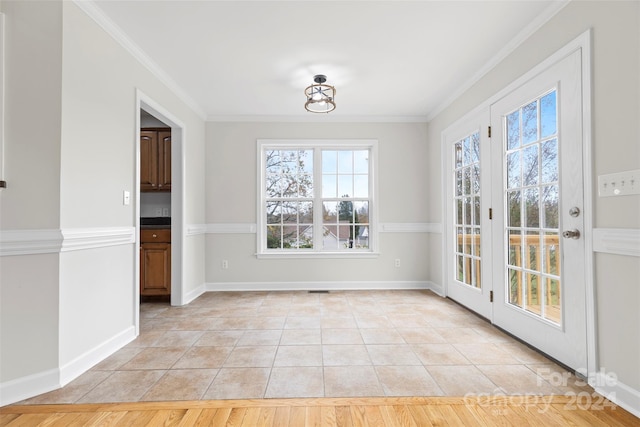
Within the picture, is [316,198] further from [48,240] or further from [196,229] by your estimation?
[48,240]

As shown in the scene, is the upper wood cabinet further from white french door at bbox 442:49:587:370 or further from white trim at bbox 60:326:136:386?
white french door at bbox 442:49:587:370

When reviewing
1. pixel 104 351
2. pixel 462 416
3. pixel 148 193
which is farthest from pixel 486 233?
pixel 148 193

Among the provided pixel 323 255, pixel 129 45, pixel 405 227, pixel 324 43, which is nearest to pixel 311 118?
pixel 324 43

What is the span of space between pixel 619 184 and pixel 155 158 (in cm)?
431

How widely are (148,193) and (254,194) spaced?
56.9 inches

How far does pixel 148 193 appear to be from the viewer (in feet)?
14.3

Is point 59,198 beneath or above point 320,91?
beneath

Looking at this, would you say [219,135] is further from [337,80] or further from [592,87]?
[592,87]

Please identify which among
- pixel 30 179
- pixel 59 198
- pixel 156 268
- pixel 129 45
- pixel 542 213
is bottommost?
pixel 156 268

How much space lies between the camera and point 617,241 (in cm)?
170

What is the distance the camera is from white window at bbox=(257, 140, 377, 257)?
455 cm

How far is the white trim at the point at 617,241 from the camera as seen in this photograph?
63.3 inches

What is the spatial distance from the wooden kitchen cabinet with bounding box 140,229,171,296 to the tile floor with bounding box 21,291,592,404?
302 mm

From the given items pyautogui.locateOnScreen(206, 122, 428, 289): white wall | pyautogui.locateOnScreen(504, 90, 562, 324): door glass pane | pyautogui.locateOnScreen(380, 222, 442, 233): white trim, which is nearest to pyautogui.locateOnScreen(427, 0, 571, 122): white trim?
pyautogui.locateOnScreen(504, 90, 562, 324): door glass pane
